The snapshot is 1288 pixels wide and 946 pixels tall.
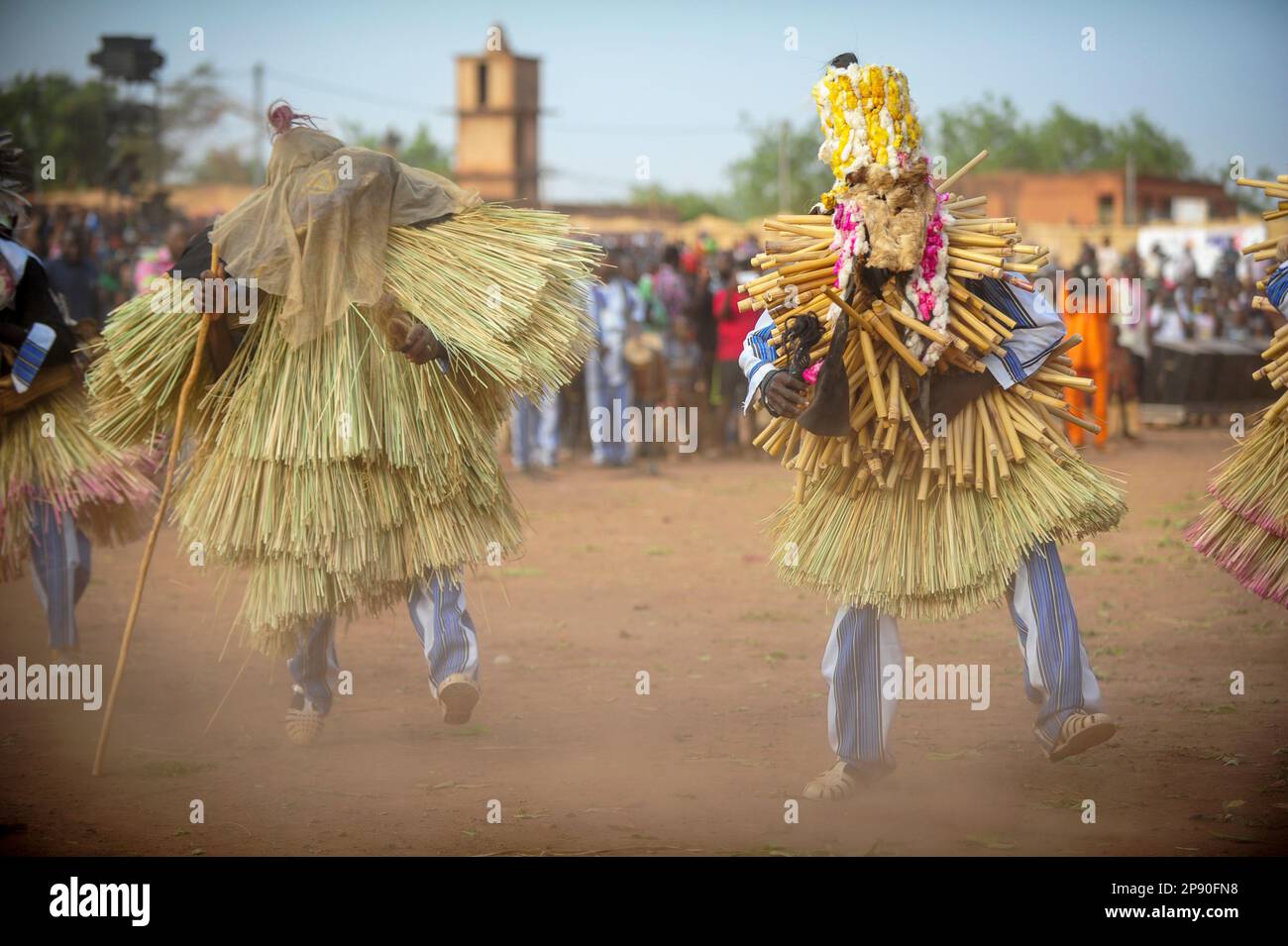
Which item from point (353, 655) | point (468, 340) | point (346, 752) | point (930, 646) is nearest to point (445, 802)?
point (346, 752)

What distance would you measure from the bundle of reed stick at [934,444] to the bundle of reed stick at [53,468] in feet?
10.7

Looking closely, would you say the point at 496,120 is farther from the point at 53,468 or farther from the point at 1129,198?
the point at 1129,198

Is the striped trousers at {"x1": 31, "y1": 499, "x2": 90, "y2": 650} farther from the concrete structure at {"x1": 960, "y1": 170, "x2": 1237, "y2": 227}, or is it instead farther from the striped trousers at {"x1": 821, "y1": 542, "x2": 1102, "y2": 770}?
the concrete structure at {"x1": 960, "y1": 170, "x2": 1237, "y2": 227}

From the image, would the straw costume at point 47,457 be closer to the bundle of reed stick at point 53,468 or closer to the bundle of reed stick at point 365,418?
the bundle of reed stick at point 53,468

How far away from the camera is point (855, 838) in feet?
14.3

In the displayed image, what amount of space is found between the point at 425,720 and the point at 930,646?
98.0 inches

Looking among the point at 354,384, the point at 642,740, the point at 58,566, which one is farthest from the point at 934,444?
the point at 58,566

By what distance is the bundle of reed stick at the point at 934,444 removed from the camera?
4473 millimetres

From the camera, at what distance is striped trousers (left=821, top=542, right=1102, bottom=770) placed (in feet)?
14.9

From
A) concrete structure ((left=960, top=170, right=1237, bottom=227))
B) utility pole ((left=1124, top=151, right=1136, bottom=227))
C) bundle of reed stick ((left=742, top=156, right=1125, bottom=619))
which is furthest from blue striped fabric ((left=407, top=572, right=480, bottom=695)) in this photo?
utility pole ((left=1124, top=151, right=1136, bottom=227))

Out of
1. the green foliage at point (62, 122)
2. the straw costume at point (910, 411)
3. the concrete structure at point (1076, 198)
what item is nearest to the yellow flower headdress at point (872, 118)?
the straw costume at point (910, 411)

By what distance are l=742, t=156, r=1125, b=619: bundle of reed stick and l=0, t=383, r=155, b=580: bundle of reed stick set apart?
10.7 ft

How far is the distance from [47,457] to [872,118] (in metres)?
4.00

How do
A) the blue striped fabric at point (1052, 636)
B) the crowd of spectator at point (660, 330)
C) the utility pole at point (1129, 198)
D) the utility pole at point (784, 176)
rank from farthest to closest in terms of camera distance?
the utility pole at point (1129, 198) → the utility pole at point (784, 176) → the crowd of spectator at point (660, 330) → the blue striped fabric at point (1052, 636)
